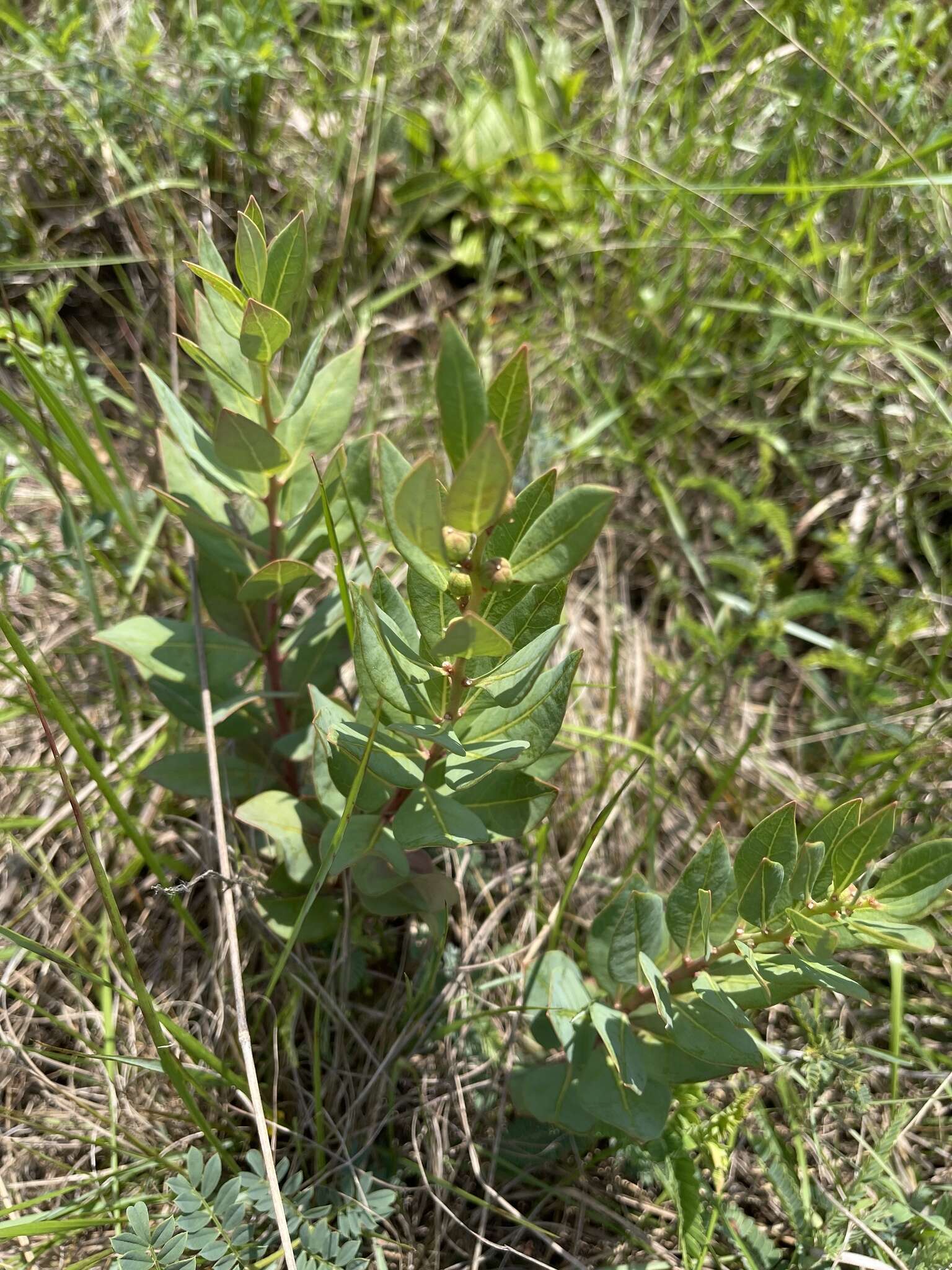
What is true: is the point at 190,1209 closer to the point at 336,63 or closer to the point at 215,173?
the point at 215,173

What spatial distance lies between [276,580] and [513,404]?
2.22 feet

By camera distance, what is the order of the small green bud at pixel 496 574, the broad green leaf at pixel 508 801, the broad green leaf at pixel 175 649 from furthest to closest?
the broad green leaf at pixel 175 649
the broad green leaf at pixel 508 801
the small green bud at pixel 496 574

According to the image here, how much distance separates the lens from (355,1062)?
2008mm

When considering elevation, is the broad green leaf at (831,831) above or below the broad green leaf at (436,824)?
below

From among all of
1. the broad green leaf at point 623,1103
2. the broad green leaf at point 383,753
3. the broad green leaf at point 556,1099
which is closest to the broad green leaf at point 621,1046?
the broad green leaf at point 623,1103

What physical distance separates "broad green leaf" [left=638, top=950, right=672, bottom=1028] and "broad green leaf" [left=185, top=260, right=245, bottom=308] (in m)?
1.28

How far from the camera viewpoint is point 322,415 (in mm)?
1686

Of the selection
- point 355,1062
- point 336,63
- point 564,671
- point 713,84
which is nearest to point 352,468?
point 564,671

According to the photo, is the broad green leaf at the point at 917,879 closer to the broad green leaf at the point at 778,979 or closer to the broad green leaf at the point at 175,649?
the broad green leaf at the point at 778,979

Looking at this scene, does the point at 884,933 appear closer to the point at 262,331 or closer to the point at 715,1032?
the point at 715,1032

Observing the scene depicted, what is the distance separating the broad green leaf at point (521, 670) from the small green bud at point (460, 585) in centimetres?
13

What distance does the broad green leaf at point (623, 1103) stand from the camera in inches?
61.9

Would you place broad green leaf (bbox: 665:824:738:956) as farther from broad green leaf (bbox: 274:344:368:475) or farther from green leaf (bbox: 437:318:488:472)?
broad green leaf (bbox: 274:344:368:475)

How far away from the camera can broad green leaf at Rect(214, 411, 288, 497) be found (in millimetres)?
1439
